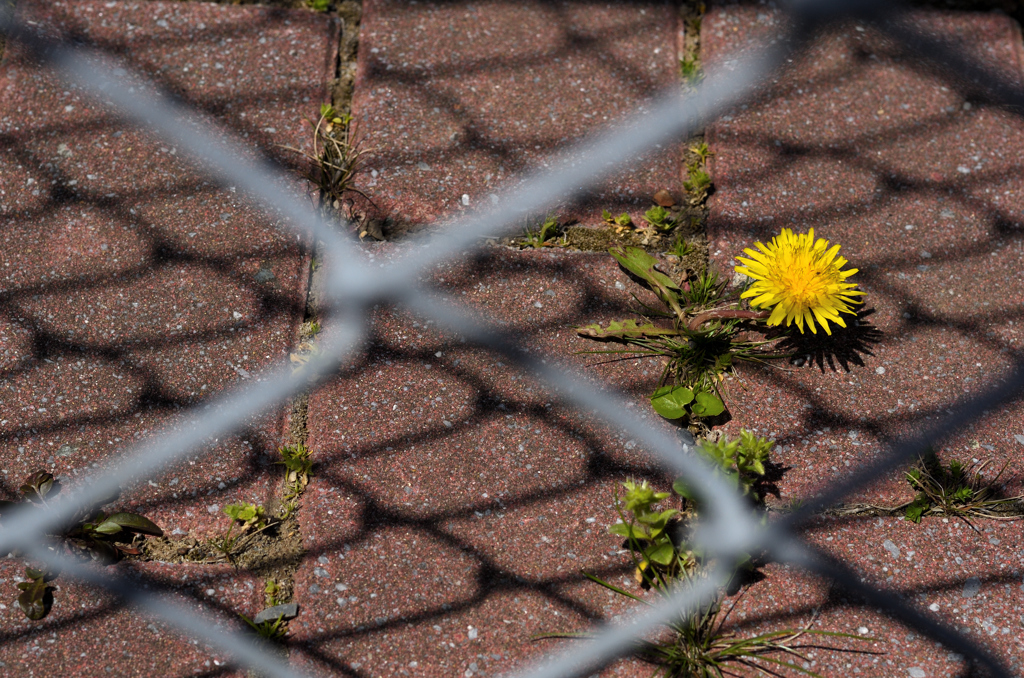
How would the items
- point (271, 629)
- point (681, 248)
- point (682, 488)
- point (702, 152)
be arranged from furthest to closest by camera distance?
point (702, 152) → point (681, 248) → point (682, 488) → point (271, 629)

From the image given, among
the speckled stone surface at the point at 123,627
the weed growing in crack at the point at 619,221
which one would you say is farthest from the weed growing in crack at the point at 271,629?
the weed growing in crack at the point at 619,221

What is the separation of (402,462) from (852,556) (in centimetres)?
82

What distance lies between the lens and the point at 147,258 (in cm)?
165

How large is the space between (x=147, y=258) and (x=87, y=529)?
54 centimetres

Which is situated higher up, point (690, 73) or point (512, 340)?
point (690, 73)

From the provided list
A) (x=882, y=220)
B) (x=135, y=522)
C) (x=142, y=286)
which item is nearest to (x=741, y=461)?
(x=882, y=220)

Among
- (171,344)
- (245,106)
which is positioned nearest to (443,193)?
(245,106)

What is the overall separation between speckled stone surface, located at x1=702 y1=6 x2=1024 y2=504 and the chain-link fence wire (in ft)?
0.15

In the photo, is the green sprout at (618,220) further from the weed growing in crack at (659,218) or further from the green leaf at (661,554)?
the green leaf at (661,554)

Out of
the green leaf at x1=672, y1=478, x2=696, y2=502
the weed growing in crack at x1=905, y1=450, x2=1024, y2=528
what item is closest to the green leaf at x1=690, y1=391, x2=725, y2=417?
the green leaf at x1=672, y1=478, x2=696, y2=502

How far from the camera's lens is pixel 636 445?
1.54 meters

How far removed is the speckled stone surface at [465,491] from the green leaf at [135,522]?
268 millimetres

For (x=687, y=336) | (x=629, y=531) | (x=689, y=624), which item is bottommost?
(x=689, y=624)

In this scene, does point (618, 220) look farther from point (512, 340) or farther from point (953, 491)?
point (953, 491)
